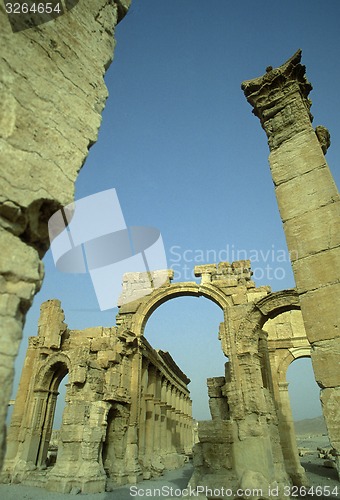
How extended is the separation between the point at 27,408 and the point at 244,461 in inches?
396

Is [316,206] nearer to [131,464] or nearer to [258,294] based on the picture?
[258,294]

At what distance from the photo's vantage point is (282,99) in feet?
19.5

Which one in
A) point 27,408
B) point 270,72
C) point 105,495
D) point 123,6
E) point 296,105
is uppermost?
point 270,72

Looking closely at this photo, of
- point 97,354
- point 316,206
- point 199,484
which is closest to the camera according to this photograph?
point 316,206

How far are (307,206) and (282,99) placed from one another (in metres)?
2.29

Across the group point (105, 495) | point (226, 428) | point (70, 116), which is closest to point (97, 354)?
point (105, 495)

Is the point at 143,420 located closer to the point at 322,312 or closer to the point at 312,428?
the point at 322,312

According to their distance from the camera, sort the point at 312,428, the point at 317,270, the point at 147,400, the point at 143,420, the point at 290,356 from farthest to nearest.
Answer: the point at 312,428
the point at 147,400
the point at 290,356
the point at 143,420
the point at 317,270

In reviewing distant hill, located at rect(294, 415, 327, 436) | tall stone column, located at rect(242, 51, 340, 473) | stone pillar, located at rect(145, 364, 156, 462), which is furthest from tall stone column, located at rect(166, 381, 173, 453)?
distant hill, located at rect(294, 415, 327, 436)

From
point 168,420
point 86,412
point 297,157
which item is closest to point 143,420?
point 86,412

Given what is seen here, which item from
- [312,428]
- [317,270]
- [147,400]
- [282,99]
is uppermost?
[282,99]

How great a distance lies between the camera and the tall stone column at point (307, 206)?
426 cm

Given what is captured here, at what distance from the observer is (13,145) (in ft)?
6.30

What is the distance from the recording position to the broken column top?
18.8ft
